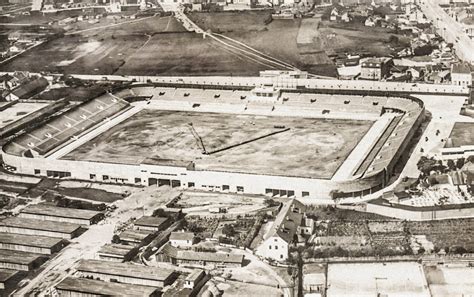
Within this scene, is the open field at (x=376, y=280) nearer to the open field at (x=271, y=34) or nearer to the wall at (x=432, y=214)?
the wall at (x=432, y=214)

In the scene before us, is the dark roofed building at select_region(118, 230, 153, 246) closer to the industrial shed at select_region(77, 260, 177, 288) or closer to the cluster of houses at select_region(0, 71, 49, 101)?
the industrial shed at select_region(77, 260, 177, 288)

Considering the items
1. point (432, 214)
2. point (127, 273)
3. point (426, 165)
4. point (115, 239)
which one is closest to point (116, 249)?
point (115, 239)

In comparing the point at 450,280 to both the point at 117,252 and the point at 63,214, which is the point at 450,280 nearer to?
the point at 117,252

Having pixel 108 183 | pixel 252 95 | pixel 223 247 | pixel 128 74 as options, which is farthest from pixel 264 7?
pixel 223 247

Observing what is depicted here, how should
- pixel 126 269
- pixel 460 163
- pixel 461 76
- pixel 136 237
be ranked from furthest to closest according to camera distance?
1. pixel 461 76
2. pixel 460 163
3. pixel 136 237
4. pixel 126 269

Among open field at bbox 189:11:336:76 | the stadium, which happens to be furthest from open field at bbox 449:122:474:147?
open field at bbox 189:11:336:76

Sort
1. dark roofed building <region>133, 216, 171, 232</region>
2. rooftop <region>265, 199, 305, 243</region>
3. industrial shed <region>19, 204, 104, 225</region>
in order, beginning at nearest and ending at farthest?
rooftop <region>265, 199, 305, 243</region>
dark roofed building <region>133, 216, 171, 232</region>
industrial shed <region>19, 204, 104, 225</region>
